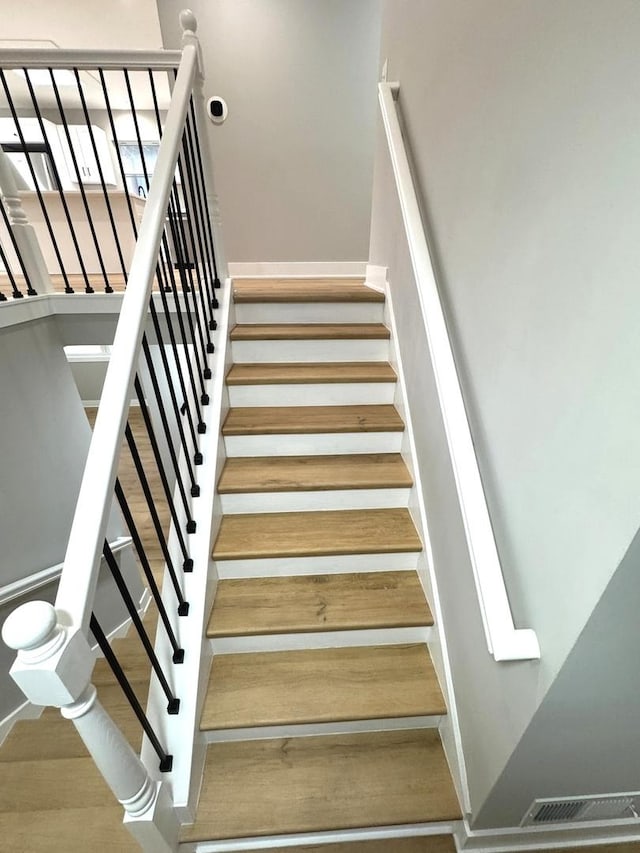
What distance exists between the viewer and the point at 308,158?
11.0 feet

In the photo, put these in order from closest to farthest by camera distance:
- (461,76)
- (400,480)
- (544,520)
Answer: (544,520), (461,76), (400,480)

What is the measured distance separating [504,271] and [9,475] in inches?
84.1

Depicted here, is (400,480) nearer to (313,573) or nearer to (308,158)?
(313,573)

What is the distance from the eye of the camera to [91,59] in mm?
1637

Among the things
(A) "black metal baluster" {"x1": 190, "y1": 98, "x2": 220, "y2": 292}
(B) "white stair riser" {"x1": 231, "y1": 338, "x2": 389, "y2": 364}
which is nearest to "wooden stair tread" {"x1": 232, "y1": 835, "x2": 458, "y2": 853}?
(B) "white stair riser" {"x1": 231, "y1": 338, "x2": 389, "y2": 364}

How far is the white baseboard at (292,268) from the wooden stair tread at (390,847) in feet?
11.7

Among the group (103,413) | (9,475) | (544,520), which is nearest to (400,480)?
(544,520)

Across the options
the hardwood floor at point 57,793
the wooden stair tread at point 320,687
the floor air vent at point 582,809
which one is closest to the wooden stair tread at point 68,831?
the hardwood floor at point 57,793

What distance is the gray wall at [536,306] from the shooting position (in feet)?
2.01

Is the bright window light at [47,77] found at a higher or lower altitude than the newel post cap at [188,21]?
higher

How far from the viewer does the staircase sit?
122cm

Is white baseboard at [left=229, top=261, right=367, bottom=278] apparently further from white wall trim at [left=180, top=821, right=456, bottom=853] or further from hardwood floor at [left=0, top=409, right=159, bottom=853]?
white wall trim at [left=180, top=821, right=456, bottom=853]

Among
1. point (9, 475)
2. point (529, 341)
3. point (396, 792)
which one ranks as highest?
point (529, 341)

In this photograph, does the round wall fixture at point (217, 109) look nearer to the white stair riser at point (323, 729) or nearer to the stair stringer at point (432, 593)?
the stair stringer at point (432, 593)
